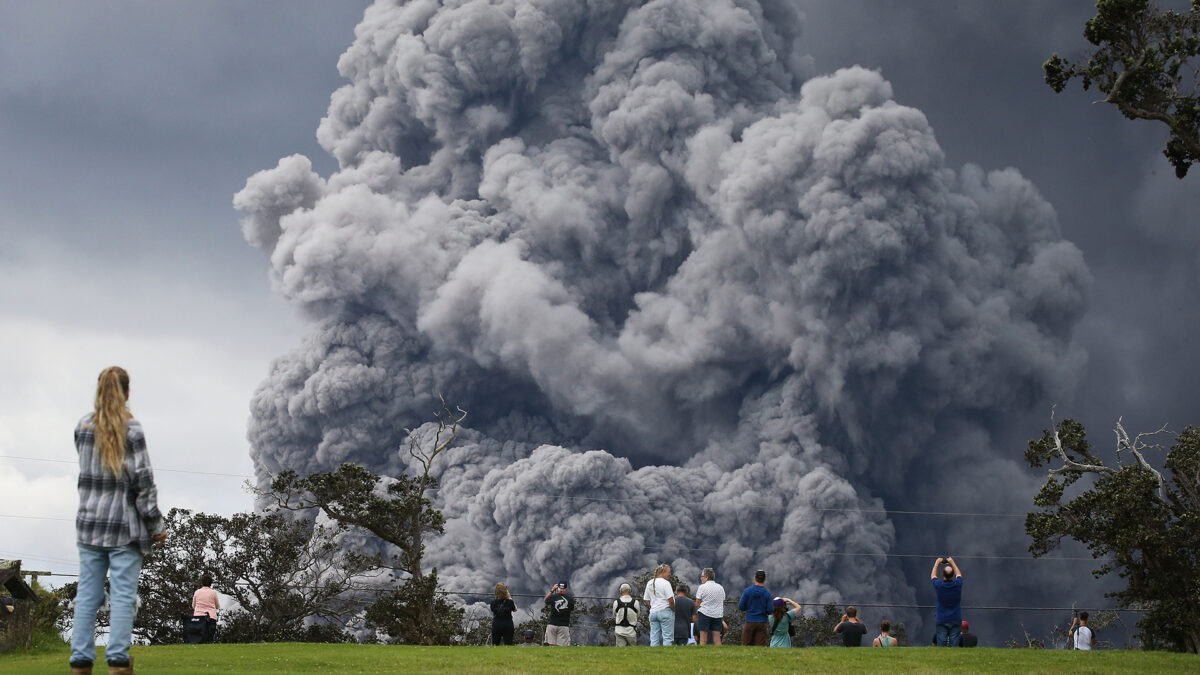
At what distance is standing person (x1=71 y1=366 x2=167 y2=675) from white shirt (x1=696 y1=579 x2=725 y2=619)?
1381cm

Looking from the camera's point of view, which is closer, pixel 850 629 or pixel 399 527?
pixel 850 629

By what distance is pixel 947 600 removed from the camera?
18672 millimetres

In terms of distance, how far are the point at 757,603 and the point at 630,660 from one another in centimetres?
391

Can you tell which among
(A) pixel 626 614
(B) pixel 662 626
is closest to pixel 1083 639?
(B) pixel 662 626

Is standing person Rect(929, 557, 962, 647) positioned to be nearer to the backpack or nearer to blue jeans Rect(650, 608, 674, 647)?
blue jeans Rect(650, 608, 674, 647)

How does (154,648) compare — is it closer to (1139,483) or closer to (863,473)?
(1139,483)

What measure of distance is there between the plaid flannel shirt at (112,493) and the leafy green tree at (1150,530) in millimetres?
22079

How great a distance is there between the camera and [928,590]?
80062mm

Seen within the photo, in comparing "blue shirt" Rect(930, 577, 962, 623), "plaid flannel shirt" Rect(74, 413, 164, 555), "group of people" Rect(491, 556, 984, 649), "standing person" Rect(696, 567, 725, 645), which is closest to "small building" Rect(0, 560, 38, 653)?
"group of people" Rect(491, 556, 984, 649)

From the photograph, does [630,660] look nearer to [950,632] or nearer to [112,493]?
[950,632]

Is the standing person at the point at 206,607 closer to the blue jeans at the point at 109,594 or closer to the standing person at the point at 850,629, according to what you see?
the standing person at the point at 850,629

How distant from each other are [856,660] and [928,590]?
69337mm

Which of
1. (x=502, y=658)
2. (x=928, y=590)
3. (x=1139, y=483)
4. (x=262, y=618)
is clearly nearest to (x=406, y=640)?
(x=262, y=618)

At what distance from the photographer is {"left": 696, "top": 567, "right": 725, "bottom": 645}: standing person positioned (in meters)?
20.1
